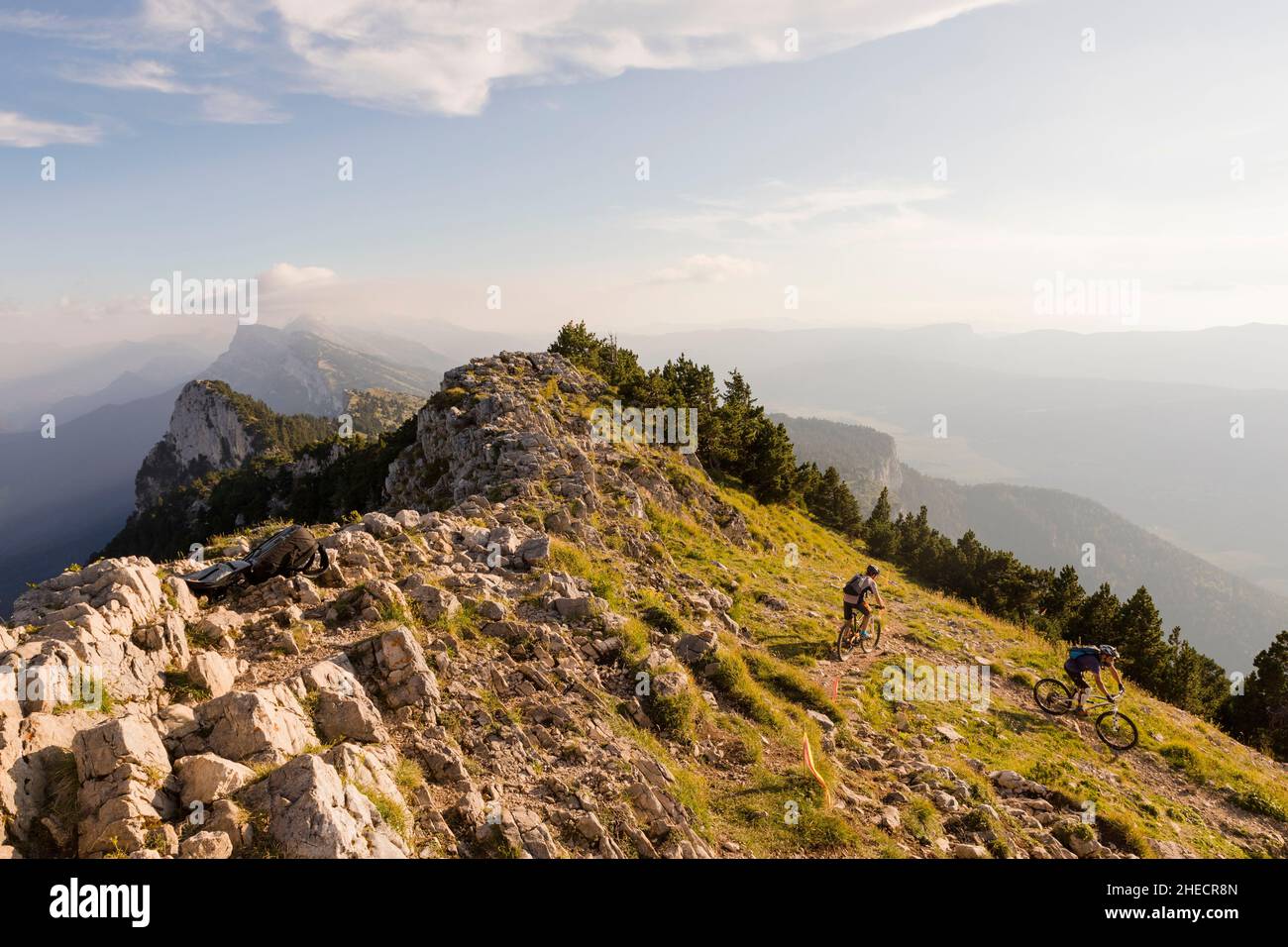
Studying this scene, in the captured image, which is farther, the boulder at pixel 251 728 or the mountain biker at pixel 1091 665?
the mountain biker at pixel 1091 665

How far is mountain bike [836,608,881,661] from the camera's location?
18.5 metres

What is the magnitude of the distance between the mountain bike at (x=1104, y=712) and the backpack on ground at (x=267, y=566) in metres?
19.7

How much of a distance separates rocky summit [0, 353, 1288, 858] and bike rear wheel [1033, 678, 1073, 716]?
1.61ft

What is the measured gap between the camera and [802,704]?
14.3 metres

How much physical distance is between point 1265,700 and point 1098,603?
8.16m

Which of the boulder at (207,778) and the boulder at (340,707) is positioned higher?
the boulder at (207,778)

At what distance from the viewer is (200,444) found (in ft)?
618

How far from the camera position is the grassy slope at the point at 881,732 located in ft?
32.6

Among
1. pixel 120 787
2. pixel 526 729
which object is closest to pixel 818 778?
pixel 526 729

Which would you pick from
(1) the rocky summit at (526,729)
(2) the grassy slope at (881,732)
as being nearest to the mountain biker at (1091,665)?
(2) the grassy slope at (881,732)

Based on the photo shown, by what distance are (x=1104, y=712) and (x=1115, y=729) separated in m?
0.46

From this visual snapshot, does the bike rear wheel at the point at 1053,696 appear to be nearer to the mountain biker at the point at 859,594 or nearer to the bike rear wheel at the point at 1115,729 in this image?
the bike rear wheel at the point at 1115,729

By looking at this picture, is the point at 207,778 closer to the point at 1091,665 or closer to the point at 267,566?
the point at 267,566
